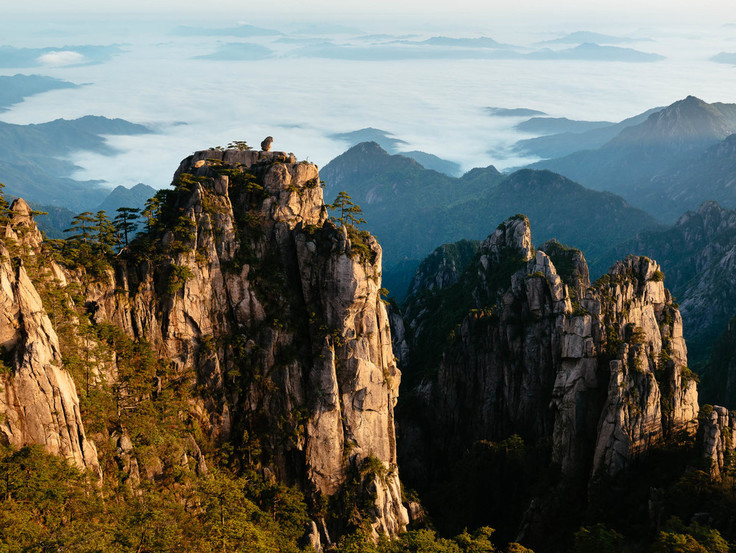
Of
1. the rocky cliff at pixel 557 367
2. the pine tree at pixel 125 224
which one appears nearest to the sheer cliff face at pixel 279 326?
the pine tree at pixel 125 224

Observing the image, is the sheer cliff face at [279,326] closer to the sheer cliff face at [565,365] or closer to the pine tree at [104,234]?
the pine tree at [104,234]

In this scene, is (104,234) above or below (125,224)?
below

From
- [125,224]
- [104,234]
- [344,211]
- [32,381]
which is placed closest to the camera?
[32,381]

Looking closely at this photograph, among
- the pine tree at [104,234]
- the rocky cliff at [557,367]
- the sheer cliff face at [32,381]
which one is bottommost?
the rocky cliff at [557,367]

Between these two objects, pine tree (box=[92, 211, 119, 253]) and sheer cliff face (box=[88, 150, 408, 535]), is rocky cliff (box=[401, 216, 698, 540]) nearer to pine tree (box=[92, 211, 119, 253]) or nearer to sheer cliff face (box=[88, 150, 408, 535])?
sheer cliff face (box=[88, 150, 408, 535])

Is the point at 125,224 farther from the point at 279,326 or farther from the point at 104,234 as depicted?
the point at 279,326

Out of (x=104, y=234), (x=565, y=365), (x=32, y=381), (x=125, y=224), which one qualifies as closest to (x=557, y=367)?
(x=565, y=365)
